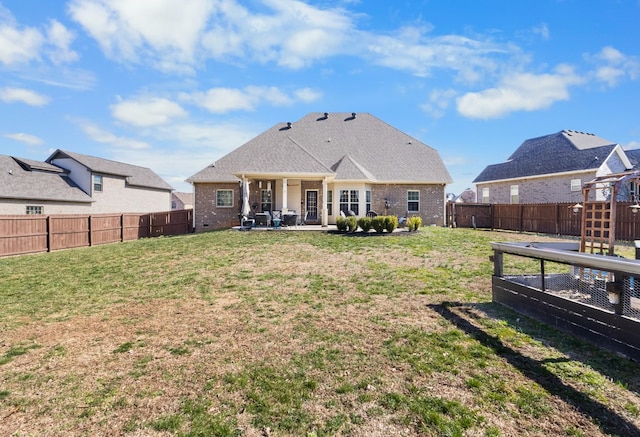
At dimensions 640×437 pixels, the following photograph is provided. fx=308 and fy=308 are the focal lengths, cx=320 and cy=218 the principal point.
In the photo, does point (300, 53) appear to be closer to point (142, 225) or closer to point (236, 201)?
point (236, 201)

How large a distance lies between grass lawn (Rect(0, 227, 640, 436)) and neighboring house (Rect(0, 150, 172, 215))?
1794 cm

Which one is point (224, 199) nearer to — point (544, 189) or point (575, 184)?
point (544, 189)

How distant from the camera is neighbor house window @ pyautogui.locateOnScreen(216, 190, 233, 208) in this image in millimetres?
19953

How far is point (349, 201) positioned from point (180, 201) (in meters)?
41.5

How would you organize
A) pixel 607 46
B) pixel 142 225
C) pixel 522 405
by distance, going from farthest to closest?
pixel 142 225 < pixel 607 46 < pixel 522 405

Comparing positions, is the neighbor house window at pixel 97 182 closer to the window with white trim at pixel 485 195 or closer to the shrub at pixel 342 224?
the shrub at pixel 342 224

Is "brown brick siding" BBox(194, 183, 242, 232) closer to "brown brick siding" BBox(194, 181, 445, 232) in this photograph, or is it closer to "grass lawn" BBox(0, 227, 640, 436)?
"brown brick siding" BBox(194, 181, 445, 232)

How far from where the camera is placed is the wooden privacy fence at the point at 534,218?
1483cm

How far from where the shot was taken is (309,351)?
13.1 ft

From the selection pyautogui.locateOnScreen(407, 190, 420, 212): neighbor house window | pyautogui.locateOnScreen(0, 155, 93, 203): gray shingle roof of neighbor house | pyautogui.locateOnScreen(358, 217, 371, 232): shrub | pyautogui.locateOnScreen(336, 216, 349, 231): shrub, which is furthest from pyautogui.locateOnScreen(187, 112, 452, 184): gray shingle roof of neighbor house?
pyautogui.locateOnScreen(0, 155, 93, 203): gray shingle roof of neighbor house

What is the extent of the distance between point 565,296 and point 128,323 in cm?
703

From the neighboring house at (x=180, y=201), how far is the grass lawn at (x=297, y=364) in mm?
47801

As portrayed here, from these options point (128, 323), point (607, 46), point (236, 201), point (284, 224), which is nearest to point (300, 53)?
point (284, 224)

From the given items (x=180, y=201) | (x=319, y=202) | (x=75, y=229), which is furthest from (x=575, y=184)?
(x=180, y=201)
